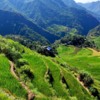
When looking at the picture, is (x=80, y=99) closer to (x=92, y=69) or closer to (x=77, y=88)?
(x=77, y=88)

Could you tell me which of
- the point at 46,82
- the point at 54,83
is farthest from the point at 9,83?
the point at 54,83

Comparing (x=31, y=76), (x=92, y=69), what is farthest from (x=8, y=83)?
(x=92, y=69)

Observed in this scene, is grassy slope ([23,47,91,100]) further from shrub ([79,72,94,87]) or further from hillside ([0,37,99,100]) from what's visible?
shrub ([79,72,94,87])

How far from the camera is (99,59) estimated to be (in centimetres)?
19875

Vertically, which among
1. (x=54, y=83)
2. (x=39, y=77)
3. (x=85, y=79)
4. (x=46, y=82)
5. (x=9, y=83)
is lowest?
(x=85, y=79)

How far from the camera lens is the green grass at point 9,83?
32812 mm

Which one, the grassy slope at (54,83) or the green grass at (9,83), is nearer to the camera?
the green grass at (9,83)

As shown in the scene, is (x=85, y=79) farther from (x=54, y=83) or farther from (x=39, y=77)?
(x=39, y=77)

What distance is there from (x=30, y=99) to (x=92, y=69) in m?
131

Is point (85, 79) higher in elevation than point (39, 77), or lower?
lower

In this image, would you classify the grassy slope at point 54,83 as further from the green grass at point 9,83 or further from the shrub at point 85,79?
the green grass at point 9,83

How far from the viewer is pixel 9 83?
35500 mm

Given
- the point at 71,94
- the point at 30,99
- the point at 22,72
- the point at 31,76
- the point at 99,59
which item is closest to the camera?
the point at 30,99

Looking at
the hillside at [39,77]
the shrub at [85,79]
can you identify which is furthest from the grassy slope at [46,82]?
the shrub at [85,79]
